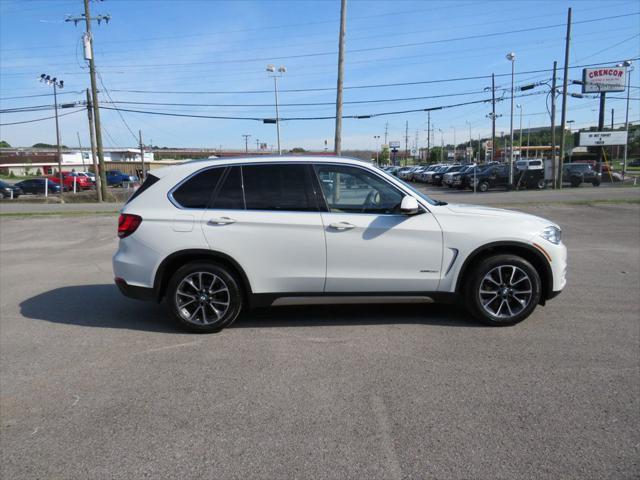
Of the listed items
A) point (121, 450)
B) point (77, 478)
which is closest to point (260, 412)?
point (121, 450)

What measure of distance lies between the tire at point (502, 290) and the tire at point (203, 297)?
2434mm

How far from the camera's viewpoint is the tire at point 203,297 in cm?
509

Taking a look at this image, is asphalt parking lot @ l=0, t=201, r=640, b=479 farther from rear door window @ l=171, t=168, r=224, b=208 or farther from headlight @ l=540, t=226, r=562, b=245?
rear door window @ l=171, t=168, r=224, b=208

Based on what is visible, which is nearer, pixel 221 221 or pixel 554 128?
pixel 221 221

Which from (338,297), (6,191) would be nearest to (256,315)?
(338,297)

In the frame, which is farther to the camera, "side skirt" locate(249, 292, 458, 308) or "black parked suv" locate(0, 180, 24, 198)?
"black parked suv" locate(0, 180, 24, 198)

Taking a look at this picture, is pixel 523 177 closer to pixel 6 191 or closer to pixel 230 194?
pixel 230 194

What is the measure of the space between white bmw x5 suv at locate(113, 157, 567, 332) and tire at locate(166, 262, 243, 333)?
1 cm

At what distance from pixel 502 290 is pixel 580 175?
3510 centimetres

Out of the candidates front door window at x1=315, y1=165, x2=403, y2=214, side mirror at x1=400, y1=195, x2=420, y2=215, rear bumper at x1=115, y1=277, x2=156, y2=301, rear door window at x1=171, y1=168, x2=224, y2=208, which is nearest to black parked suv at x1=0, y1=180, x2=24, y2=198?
rear bumper at x1=115, y1=277, x2=156, y2=301

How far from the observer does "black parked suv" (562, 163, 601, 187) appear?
3569cm

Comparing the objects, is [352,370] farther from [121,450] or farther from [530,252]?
[530,252]

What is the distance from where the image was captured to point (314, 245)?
5.00 meters

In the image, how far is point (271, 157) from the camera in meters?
5.29
